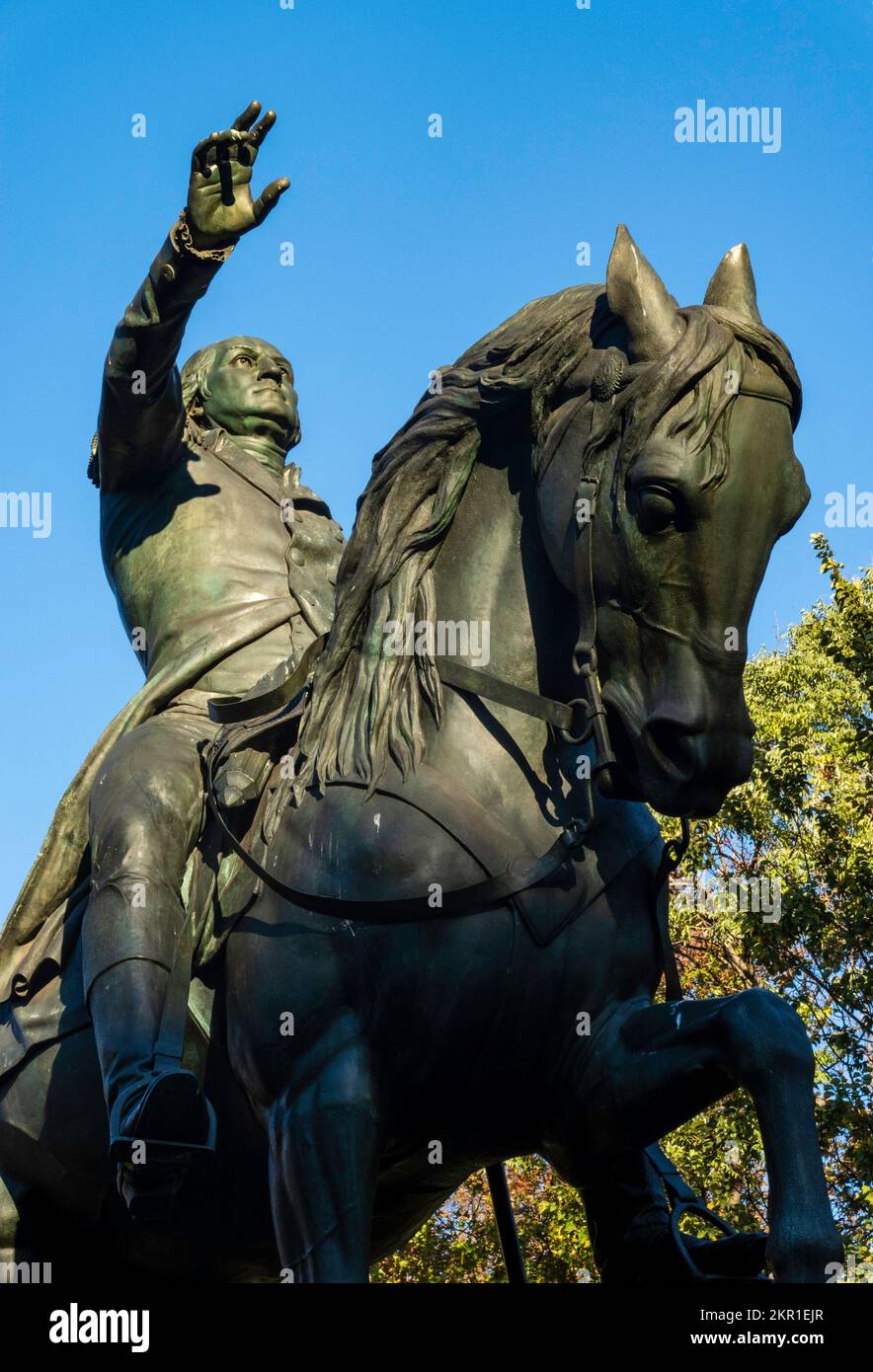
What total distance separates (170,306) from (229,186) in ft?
1.47

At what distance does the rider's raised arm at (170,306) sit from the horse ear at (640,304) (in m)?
1.19

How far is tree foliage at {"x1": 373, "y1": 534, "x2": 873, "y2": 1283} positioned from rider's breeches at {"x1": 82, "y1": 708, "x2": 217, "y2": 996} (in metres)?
7.28

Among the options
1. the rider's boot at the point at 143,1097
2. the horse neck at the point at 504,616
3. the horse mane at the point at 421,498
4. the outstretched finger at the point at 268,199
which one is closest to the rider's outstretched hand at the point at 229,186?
the outstretched finger at the point at 268,199

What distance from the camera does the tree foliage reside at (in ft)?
47.3

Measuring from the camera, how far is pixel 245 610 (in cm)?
593

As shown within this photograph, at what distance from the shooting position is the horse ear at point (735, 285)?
4793mm

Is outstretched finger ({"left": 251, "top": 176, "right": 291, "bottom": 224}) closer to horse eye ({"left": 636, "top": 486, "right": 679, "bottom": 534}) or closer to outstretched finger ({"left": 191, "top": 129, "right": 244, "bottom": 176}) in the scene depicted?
outstretched finger ({"left": 191, "top": 129, "right": 244, "bottom": 176})

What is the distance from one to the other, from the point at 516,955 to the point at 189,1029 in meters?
1.04

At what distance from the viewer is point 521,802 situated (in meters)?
4.65

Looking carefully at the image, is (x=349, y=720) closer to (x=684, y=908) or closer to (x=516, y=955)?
(x=516, y=955)

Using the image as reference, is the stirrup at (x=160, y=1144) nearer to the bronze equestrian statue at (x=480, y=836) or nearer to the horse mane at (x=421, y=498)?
the bronze equestrian statue at (x=480, y=836)

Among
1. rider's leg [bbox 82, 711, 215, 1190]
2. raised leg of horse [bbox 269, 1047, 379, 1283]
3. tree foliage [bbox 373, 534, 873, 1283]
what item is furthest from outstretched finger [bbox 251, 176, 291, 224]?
tree foliage [bbox 373, 534, 873, 1283]
